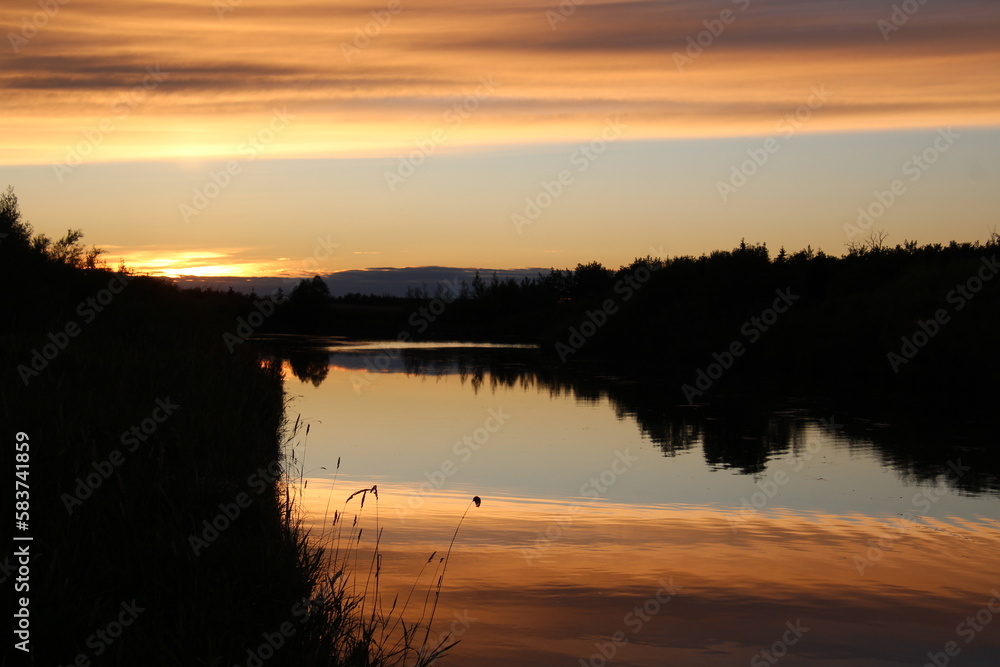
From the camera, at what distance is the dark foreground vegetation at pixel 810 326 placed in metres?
25.1

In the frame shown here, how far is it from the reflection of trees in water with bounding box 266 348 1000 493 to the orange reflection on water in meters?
3.61

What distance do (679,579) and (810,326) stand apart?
83.2ft

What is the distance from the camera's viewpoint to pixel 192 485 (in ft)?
21.5

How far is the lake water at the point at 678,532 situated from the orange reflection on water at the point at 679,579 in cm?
3

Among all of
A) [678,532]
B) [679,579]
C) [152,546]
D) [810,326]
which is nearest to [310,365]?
[810,326]

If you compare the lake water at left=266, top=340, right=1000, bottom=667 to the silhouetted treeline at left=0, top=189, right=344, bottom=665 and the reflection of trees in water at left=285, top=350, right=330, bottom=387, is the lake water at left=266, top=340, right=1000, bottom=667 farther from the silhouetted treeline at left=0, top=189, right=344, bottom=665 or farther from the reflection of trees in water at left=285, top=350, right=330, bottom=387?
the reflection of trees in water at left=285, top=350, right=330, bottom=387

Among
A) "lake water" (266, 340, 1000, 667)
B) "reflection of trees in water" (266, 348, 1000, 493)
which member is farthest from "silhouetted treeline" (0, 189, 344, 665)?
"reflection of trees in water" (266, 348, 1000, 493)

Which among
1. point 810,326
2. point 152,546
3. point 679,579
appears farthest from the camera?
point 810,326

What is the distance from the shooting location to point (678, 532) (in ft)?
33.5

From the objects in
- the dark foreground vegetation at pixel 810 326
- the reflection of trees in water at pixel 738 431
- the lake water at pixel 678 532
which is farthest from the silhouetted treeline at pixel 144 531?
the dark foreground vegetation at pixel 810 326

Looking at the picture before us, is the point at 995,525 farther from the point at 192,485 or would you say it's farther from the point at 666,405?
the point at 666,405

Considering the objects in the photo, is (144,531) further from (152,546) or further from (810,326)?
(810,326)

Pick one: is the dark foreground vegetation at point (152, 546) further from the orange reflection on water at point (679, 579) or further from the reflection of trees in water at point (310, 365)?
the reflection of trees in water at point (310, 365)

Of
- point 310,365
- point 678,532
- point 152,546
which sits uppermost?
point 152,546
